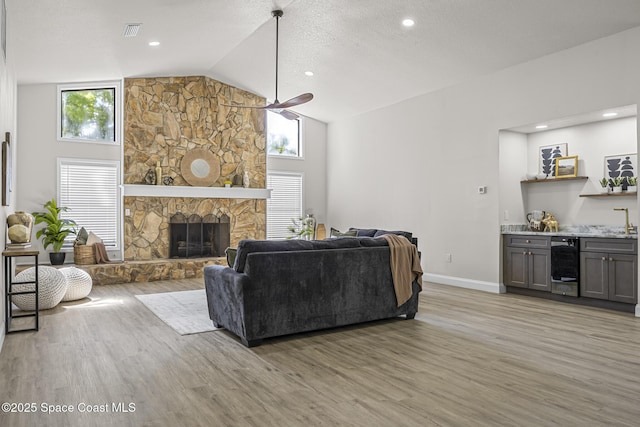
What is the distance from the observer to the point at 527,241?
6.41m

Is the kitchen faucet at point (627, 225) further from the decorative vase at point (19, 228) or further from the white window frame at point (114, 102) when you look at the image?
the white window frame at point (114, 102)

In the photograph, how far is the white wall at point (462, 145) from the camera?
18.4 ft

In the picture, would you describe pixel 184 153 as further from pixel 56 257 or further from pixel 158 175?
pixel 56 257

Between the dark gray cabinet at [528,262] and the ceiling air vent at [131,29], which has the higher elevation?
the ceiling air vent at [131,29]

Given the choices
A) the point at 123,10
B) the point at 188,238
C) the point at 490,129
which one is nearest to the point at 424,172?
the point at 490,129

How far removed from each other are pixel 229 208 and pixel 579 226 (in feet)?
20.2

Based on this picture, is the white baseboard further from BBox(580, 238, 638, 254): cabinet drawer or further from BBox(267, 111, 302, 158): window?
BBox(267, 111, 302, 158): window

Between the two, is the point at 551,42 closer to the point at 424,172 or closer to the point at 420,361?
the point at 424,172

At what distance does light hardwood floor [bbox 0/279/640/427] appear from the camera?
2600 mm

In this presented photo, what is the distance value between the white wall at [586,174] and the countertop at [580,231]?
7cm

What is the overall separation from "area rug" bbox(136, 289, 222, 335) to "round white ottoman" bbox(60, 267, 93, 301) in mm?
681

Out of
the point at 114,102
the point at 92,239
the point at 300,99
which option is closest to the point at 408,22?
the point at 300,99

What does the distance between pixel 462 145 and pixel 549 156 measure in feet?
4.12

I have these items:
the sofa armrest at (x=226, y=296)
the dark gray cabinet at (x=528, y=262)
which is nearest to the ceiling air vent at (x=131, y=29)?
the sofa armrest at (x=226, y=296)
